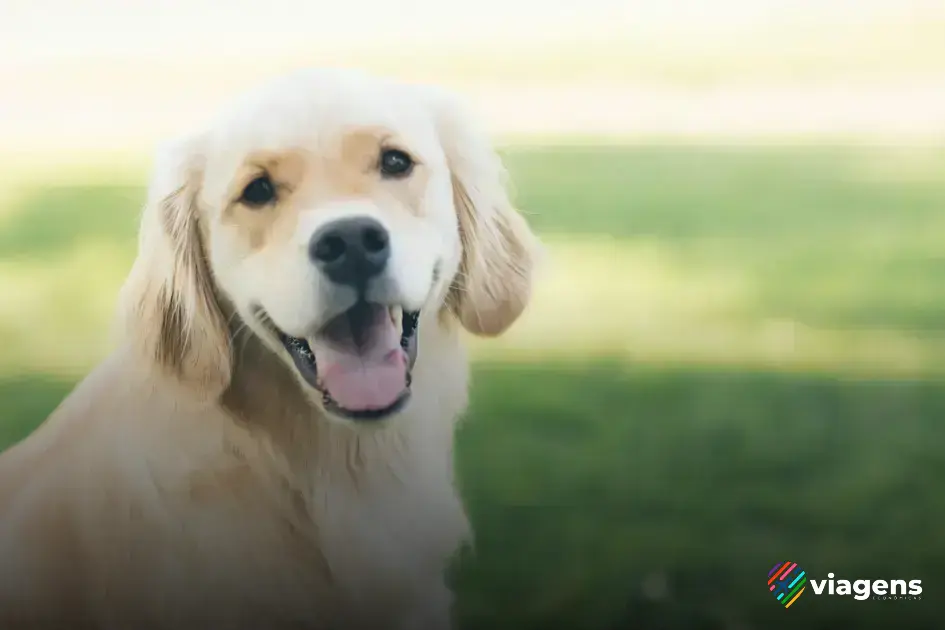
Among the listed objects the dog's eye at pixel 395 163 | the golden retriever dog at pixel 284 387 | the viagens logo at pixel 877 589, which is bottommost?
the viagens logo at pixel 877 589

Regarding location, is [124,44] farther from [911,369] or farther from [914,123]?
[911,369]

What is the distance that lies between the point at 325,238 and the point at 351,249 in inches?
1.7

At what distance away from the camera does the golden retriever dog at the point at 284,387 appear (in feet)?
4.85

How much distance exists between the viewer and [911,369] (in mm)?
1792

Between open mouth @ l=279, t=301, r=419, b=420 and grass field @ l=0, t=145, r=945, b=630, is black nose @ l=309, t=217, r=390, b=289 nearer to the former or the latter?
open mouth @ l=279, t=301, r=419, b=420

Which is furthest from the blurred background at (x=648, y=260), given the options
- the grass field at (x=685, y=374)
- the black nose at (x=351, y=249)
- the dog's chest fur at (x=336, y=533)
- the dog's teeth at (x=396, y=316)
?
the black nose at (x=351, y=249)

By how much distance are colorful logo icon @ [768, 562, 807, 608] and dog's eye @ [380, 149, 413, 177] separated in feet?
3.52

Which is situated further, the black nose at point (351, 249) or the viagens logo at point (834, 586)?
the viagens logo at point (834, 586)

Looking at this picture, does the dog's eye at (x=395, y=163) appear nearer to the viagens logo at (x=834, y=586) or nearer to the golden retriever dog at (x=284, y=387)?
the golden retriever dog at (x=284, y=387)

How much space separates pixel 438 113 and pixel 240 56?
15.5 inches

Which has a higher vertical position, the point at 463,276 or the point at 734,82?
the point at 734,82

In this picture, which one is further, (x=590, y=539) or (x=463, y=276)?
(x=590, y=539)

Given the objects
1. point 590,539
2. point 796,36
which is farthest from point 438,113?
point 590,539

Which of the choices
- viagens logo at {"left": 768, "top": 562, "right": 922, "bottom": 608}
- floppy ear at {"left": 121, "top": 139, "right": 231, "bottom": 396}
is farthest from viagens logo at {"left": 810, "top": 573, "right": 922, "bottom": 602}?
floppy ear at {"left": 121, "top": 139, "right": 231, "bottom": 396}
